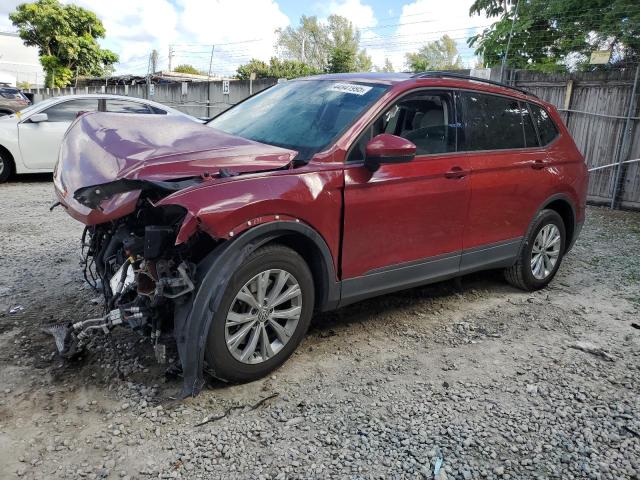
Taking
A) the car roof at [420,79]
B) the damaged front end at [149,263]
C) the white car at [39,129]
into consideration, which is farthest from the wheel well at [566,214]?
the white car at [39,129]

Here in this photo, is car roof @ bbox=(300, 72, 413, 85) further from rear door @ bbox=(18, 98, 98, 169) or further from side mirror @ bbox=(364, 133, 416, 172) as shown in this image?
rear door @ bbox=(18, 98, 98, 169)

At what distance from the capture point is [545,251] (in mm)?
5035

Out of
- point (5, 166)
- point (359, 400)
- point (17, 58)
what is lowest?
point (359, 400)

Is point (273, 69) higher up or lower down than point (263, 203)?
higher up

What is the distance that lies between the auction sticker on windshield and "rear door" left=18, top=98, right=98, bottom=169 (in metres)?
6.57

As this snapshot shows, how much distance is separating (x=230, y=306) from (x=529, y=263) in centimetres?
313

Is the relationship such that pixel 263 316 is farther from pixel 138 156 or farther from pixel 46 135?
pixel 46 135

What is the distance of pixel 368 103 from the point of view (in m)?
3.61

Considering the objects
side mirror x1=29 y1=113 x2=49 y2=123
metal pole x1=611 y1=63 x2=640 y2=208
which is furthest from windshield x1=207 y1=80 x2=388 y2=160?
metal pole x1=611 y1=63 x2=640 y2=208

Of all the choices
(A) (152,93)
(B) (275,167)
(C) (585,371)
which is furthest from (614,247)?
(A) (152,93)

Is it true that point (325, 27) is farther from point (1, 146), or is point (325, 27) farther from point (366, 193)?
point (366, 193)

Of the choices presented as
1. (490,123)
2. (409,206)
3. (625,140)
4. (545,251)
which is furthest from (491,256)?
(625,140)

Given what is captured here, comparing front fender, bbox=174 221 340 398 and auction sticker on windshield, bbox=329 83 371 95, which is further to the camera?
auction sticker on windshield, bbox=329 83 371 95

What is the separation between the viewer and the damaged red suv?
280cm
